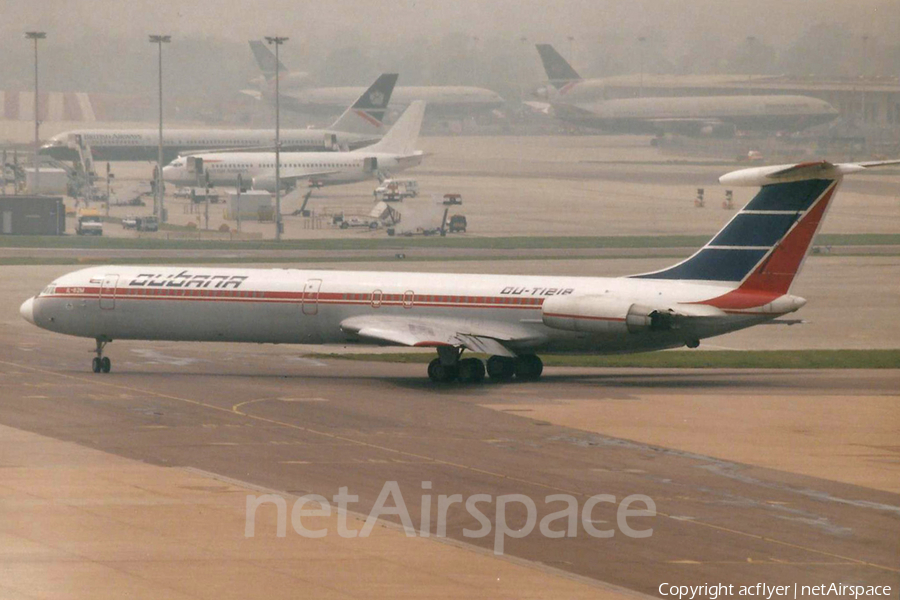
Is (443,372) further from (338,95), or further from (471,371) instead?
(338,95)

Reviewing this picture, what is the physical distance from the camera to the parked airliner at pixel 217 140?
507ft

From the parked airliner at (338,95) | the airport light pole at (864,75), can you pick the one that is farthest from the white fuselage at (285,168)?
the airport light pole at (864,75)

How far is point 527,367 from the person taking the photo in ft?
164

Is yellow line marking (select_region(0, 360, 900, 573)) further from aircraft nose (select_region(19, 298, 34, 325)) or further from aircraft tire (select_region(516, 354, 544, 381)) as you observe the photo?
aircraft tire (select_region(516, 354, 544, 381))

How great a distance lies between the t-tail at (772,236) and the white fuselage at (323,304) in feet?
1.39

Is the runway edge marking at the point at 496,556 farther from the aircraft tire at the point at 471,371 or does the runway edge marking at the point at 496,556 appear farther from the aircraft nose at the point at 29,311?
the aircraft nose at the point at 29,311

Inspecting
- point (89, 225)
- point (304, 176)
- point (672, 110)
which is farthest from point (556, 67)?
point (89, 225)

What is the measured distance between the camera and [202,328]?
50.8 metres

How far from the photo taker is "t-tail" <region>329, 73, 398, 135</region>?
15938 cm

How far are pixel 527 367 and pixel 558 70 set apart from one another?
105m

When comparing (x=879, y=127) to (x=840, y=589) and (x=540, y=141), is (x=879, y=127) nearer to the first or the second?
(x=840, y=589)

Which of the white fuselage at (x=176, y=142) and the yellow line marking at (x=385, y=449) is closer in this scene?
the yellow line marking at (x=385, y=449)

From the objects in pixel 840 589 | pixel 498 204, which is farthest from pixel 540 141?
pixel 840 589

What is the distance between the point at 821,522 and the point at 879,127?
241 feet
